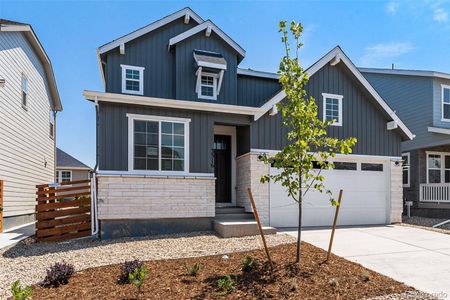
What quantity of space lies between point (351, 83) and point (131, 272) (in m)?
10.3

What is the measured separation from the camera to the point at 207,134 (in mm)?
9922

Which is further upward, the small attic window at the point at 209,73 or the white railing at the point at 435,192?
the small attic window at the point at 209,73

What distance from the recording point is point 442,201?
14.5 m

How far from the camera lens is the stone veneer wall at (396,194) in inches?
470

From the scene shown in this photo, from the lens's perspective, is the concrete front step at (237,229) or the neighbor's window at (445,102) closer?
the concrete front step at (237,229)

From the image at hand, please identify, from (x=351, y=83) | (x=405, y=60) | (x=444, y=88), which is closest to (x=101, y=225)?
(x=351, y=83)

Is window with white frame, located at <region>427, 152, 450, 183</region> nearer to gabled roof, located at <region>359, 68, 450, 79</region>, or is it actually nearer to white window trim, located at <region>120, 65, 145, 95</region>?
gabled roof, located at <region>359, 68, 450, 79</region>

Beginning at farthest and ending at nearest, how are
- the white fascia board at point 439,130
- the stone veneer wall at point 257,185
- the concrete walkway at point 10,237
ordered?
1. the white fascia board at point 439,130
2. the stone veneer wall at point 257,185
3. the concrete walkway at point 10,237

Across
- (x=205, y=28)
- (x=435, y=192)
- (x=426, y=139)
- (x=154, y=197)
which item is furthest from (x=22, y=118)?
(x=435, y=192)

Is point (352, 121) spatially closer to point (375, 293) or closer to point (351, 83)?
point (351, 83)

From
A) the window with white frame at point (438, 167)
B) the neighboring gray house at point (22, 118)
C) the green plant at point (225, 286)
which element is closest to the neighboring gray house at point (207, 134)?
the neighboring gray house at point (22, 118)

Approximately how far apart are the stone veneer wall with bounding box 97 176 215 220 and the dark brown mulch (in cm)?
289

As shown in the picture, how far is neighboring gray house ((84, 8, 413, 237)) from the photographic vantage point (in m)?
9.07

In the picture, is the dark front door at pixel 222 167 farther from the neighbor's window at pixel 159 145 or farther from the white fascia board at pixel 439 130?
the white fascia board at pixel 439 130
